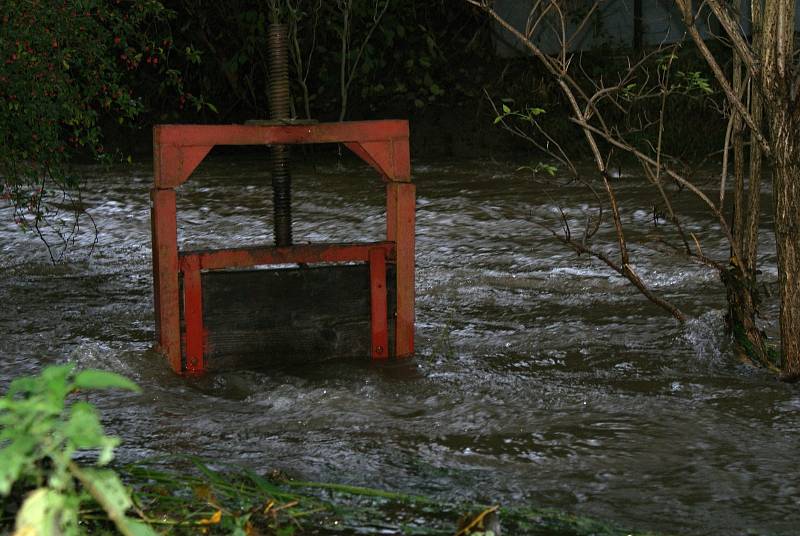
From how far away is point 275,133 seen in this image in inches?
214

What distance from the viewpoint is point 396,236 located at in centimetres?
571

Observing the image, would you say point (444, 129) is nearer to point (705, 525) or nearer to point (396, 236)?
point (396, 236)

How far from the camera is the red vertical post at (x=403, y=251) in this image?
5672 millimetres

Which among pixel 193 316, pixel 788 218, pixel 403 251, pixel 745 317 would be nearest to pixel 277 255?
pixel 193 316

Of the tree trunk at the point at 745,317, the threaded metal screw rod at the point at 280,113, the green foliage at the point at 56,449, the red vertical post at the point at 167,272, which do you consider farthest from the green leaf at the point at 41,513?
the tree trunk at the point at 745,317

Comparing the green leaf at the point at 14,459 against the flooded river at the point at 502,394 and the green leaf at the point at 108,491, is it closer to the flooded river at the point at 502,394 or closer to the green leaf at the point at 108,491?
the green leaf at the point at 108,491

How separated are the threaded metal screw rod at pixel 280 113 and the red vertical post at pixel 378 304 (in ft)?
1.41

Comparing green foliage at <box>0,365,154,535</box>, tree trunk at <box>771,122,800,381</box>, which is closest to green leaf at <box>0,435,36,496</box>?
green foliage at <box>0,365,154,535</box>

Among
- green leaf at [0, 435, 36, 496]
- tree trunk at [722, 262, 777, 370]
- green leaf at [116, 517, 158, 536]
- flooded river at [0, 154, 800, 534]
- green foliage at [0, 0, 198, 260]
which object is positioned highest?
green foliage at [0, 0, 198, 260]

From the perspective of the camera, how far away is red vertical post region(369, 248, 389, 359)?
18.7 feet

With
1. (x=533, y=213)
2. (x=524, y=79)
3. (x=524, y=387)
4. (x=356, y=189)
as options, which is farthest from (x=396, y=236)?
(x=524, y=79)

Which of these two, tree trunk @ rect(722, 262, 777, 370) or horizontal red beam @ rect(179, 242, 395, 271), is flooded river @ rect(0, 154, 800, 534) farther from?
horizontal red beam @ rect(179, 242, 395, 271)

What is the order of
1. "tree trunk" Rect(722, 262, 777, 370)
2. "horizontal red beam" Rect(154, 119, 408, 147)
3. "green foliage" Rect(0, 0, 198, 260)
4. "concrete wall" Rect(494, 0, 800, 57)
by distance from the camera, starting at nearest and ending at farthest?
"horizontal red beam" Rect(154, 119, 408, 147) < "tree trunk" Rect(722, 262, 777, 370) < "green foliage" Rect(0, 0, 198, 260) < "concrete wall" Rect(494, 0, 800, 57)

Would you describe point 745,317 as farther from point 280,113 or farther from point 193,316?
point 193,316
